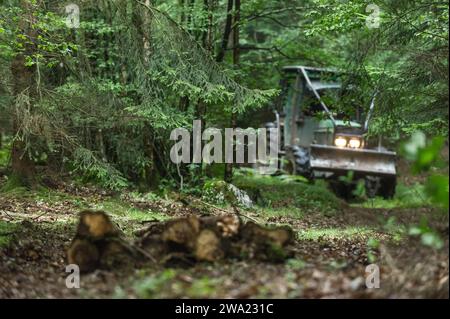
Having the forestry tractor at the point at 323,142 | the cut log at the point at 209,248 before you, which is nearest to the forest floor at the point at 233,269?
the cut log at the point at 209,248

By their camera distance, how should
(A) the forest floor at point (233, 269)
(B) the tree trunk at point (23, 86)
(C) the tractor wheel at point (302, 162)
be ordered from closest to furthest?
1. (A) the forest floor at point (233, 269)
2. (B) the tree trunk at point (23, 86)
3. (C) the tractor wheel at point (302, 162)

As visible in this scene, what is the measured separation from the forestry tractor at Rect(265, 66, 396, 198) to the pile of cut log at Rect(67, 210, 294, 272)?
29.6 feet

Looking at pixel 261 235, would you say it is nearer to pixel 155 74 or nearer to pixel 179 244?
pixel 179 244

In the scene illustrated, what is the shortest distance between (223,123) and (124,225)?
25.1 ft

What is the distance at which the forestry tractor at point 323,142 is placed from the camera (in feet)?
54.6

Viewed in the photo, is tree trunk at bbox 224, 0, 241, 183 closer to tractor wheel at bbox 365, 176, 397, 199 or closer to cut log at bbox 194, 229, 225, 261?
tractor wheel at bbox 365, 176, 397, 199

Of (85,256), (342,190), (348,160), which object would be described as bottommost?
(342,190)

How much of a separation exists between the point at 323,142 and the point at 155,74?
733cm

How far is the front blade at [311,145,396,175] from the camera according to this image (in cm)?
1656

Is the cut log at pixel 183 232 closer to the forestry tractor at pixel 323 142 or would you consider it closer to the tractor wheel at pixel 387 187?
the forestry tractor at pixel 323 142

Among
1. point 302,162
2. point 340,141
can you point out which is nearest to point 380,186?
point 340,141

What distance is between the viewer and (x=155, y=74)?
12.2m

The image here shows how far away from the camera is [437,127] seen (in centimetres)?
1066

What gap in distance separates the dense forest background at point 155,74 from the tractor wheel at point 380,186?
12.0 feet
